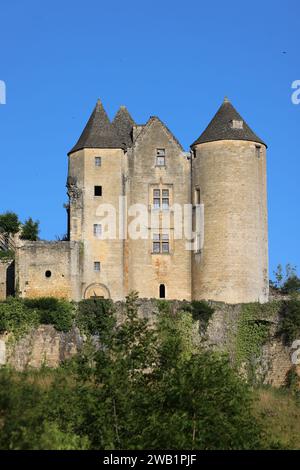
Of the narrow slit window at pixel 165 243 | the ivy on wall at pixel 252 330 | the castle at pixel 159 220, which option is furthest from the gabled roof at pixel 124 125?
the ivy on wall at pixel 252 330

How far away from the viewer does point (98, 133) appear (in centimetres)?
7044

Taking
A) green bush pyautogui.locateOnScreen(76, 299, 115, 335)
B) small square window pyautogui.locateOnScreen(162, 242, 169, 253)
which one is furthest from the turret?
small square window pyautogui.locateOnScreen(162, 242, 169, 253)

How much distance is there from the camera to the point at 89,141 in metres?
69.8

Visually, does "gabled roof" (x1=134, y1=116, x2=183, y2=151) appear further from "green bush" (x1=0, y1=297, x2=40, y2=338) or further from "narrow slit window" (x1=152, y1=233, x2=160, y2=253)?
"green bush" (x1=0, y1=297, x2=40, y2=338)

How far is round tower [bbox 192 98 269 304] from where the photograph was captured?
6850 cm

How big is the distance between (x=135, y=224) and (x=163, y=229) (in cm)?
147

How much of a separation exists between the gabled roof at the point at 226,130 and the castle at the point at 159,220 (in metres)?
0.07

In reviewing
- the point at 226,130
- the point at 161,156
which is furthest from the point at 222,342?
the point at 226,130

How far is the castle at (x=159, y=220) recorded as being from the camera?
68000 millimetres

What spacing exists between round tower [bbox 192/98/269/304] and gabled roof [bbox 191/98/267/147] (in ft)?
0.16

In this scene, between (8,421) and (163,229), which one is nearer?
(8,421)
